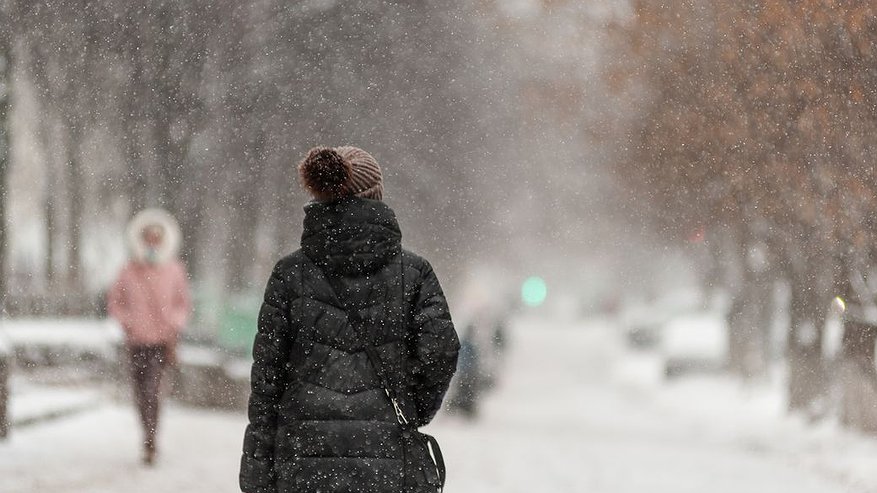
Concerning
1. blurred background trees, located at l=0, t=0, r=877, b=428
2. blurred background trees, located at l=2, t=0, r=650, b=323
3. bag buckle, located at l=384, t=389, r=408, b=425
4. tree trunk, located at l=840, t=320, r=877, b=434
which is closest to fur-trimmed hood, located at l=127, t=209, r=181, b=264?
blurred background trees, located at l=0, t=0, r=877, b=428

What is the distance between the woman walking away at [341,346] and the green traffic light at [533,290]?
347 ft

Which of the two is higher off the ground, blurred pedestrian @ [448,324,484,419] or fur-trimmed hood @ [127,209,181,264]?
fur-trimmed hood @ [127,209,181,264]

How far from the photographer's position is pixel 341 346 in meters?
4.08

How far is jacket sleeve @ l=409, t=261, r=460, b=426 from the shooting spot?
4074mm

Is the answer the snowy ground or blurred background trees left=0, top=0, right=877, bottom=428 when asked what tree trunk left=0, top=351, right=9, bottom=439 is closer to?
A: the snowy ground

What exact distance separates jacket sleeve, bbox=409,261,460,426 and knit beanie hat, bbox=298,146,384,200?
0.31 metres

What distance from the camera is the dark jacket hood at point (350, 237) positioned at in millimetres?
4070

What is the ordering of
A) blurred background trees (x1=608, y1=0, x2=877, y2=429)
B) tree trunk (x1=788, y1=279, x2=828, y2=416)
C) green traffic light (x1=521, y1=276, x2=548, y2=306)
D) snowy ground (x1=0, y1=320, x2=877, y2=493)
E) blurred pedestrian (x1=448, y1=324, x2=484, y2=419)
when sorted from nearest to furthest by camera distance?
snowy ground (x1=0, y1=320, x2=877, y2=493) → blurred background trees (x1=608, y1=0, x2=877, y2=429) → tree trunk (x1=788, y1=279, x2=828, y2=416) → blurred pedestrian (x1=448, y1=324, x2=484, y2=419) → green traffic light (x1=521, y1=276, x2=548, y2=306)

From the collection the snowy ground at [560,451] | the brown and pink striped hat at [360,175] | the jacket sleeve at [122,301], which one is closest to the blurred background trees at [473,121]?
the snowy ground at [560,451]

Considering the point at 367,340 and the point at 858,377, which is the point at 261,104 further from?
the point at 367,340

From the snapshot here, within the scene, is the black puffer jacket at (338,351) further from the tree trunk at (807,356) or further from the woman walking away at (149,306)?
the tree trunk at (807,356)

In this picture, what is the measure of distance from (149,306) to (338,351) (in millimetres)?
6413

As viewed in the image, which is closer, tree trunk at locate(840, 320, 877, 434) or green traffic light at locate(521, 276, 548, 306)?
tree trunk at locate(840, 320, 877, 434)

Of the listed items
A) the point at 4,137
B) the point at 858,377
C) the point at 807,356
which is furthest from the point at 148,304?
the point at 807,356
